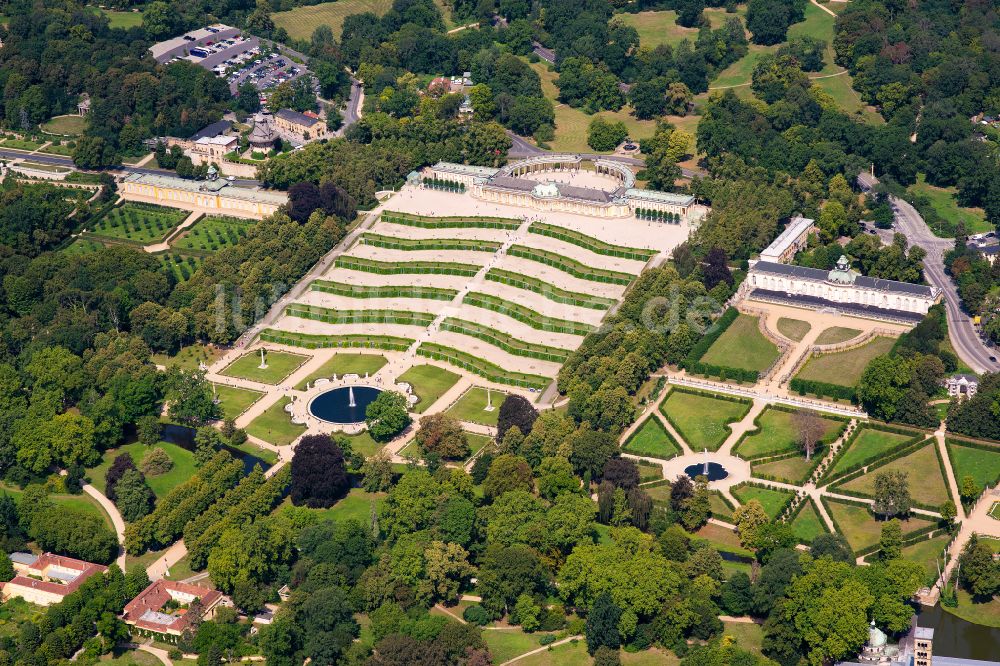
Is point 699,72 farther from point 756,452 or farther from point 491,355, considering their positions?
point 756,452

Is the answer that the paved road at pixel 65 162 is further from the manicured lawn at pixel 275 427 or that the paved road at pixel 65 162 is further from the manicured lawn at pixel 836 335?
the manicured lawn at pixel 836 335

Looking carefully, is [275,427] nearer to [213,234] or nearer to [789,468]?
[213,234]

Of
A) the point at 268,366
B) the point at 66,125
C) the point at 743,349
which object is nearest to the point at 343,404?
the point at 268,366

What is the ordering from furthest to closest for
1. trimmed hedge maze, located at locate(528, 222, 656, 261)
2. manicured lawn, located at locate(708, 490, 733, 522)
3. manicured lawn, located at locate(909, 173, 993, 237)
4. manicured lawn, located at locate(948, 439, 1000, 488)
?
1. manicured lawn, located at locate(909, 173, 993, 237)
2. trimmed hedge maze, located at locate(528, 222, 656, 261)
3. manicured lawn, located at locate(948, 439, 1000, 488)
4. manicured lawn, located at locate(708, 490, 733, 522)

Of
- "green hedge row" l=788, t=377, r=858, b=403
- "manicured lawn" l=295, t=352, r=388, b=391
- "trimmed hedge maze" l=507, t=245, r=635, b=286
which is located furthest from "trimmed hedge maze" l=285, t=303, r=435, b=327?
"green hedge row" l=788, t=377, r=858, b=403

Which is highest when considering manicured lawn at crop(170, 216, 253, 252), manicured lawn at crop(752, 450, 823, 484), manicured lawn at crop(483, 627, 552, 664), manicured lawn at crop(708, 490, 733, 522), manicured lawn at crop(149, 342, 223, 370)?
manicured lawn at crop(483, 627, 552, 664)

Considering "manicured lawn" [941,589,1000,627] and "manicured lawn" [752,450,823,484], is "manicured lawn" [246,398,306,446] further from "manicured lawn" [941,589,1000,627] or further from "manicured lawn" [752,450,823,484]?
"manicured lawn" [941,589,1000,627]
